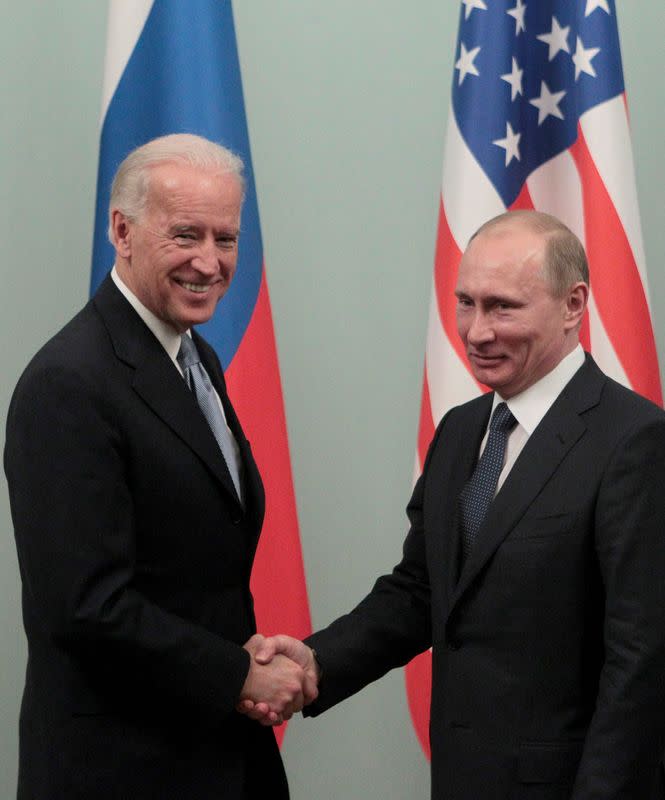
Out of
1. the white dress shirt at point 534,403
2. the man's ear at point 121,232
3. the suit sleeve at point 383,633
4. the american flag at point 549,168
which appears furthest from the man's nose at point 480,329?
the american flag at point 549,168

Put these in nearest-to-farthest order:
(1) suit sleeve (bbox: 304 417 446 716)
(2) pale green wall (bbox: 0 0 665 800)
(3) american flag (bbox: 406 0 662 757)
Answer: (1) suit sleeve (bbox: 304 417 446 716), (3) american flag (bbox: 406 0 662 757), (2) pale green wall (bbox: 0 0 665 800)

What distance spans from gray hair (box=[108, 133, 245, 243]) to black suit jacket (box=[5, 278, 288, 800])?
0.13 meters

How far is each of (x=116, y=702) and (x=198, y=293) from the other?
64 cm

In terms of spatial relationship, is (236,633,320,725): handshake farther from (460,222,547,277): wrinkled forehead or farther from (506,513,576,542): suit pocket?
(460,222,547,277): wrinkled forehead

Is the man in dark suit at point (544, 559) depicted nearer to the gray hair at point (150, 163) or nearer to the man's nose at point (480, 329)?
the man's nose at point (480, 329)

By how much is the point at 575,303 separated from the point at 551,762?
2.26 feet

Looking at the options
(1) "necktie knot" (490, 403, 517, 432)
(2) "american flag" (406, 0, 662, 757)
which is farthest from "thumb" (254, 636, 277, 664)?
(2) "american flag" (406, 0, 662, 757)

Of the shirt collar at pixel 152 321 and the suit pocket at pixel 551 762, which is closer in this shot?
the suit pocket at pixel 551 762

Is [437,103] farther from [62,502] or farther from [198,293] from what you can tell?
[62,502]

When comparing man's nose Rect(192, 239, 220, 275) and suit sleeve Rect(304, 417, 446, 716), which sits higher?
man's nose Rect(192, 239, 220, 275)

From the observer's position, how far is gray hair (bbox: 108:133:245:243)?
1.95 metres

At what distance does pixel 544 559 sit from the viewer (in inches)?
70.8

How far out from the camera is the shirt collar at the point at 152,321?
1.99m

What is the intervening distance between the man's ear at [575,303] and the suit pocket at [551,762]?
62cm
